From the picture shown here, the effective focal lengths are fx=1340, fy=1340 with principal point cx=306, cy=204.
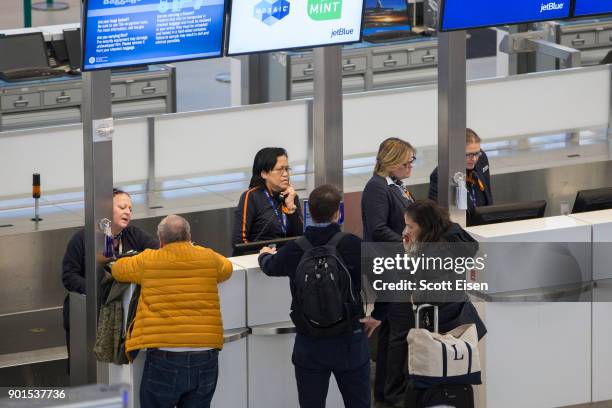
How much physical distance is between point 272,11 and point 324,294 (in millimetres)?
1814

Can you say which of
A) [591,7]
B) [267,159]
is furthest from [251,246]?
[591,7]

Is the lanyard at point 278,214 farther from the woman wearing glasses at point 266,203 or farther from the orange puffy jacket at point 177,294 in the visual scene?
the orange puffy jacket at point 177,294

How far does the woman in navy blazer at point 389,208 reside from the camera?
23.0ft

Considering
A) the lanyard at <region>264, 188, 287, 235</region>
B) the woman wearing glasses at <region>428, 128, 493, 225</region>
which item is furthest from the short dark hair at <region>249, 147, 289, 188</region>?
the woman wearing glasses at <region>428, 128, 493, 225</region>

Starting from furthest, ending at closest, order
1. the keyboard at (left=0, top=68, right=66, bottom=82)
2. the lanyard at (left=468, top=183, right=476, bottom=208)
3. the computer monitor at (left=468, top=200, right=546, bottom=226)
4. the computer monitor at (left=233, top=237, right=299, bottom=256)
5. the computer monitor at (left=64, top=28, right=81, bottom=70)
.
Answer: the computer monitor at (left=64, top=28, right=81, bottom=70), the keyboard at (left=0, top=68, right=66, bottom=82), the lanyard at (left=468, top=183, right=476, bottom=208), the computer monitor at (left=468, top=200, right=546, bottom=226), the computer monitor at (left=233, top=237, right=299, bottom=256)

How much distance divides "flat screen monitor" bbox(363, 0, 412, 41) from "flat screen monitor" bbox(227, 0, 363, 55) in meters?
5.85

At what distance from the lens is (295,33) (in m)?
7.14

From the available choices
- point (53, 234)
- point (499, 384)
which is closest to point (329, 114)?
point (499, 384)

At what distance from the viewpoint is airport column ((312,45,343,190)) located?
292 inches

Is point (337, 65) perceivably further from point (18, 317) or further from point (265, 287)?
point (18, 317)

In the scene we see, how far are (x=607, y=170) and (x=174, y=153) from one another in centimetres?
348

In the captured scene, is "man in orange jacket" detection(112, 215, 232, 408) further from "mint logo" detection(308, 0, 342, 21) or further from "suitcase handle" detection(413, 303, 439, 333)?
"mint logo" detection(308, 0, 342, 21)

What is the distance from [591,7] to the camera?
797 cm

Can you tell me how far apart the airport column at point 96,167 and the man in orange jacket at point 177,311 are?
0.47 m
